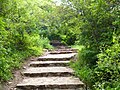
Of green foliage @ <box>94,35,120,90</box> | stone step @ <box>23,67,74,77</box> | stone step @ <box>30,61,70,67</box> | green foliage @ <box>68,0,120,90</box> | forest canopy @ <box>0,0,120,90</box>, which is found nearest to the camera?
green foliage @ <box>94,35,120,90</box>

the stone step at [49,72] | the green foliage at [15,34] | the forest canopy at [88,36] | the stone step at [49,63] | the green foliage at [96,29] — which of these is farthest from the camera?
the stone step at [49,63]

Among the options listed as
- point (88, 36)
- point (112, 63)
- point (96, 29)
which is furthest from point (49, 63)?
point (112, 63)

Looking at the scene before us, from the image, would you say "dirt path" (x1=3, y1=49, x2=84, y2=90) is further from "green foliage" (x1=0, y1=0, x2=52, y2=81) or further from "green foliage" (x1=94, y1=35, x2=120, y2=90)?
"green foliage" (x1=94, y1=35, x2=120, y2=90)

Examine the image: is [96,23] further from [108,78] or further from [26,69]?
[26,69]

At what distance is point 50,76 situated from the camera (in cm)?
581

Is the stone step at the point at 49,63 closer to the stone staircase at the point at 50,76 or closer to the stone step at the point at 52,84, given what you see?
the stone staircase at the point at 50,76

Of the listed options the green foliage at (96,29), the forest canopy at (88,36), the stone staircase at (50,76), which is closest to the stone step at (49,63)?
the stone staircase at (50,76)

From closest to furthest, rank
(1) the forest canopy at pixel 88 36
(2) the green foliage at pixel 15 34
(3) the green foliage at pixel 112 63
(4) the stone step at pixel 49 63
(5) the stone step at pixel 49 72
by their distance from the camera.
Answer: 1. (3) the green foliage at pixel 112 63
2. (1) the forest canopy at pixel 88 36
3. (2) the green foliage at pixel 15 34
4. (5) the stone step at pixel 49 72
5. (4) the stone step at pixel 49 63

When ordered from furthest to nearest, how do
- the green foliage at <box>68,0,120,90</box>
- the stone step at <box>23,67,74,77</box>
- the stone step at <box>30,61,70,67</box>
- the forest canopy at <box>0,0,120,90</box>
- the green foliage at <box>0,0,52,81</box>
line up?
the stone step at <box>30,61,70,67</box> < the stone step at <box>23,67,74,77</box> < the green foliage at <box>0,0,52,81</box> < the green foliage at <box>68,0,120,90</box> < the forest canopy at <box>0,0,120,90</box>

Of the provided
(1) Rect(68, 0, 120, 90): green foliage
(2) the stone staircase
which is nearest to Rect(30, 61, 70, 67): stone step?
(2) the stone staircase

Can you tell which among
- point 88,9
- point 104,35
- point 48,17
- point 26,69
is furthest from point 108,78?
Result: point 48,17

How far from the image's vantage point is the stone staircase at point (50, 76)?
16.4 ft

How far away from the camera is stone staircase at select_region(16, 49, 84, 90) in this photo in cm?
501

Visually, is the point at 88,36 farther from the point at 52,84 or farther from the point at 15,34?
the point at 15,34
